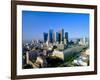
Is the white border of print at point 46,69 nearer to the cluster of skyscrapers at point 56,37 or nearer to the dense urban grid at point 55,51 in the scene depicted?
the dense urban grid at point 55,51

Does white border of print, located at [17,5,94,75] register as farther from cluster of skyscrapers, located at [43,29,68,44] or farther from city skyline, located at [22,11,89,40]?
cluster of skyscrapers, located at [43,29,68,44]

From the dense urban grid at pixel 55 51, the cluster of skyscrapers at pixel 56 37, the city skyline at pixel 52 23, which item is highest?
the city skyline at pixel 52 23

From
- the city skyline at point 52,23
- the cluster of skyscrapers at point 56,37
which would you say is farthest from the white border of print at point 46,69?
the cluster of skyscrapers at point 56,37

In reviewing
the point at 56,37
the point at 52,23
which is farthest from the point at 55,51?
the point at 52,23

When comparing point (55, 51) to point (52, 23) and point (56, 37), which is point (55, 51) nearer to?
point (56, 37)

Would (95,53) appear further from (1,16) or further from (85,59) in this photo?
(1,16)

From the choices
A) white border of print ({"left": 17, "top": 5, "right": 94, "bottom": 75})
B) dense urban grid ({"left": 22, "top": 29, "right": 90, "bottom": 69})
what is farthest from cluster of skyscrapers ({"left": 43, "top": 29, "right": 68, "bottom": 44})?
white border of print ({"left": 17, "top": 5, "right": 94, "bottom": 75})

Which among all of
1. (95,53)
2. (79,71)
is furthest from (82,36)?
(79,71)
